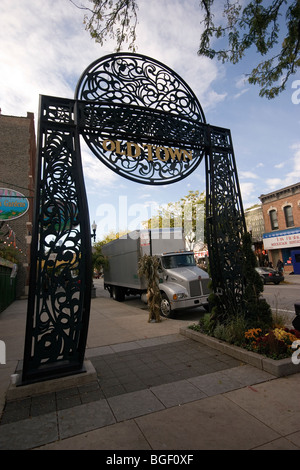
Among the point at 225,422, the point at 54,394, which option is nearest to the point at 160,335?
the point at 54,394

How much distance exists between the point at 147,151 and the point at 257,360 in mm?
4138

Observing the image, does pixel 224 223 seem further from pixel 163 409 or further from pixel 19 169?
pixel 19 169

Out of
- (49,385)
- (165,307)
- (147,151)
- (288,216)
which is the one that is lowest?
(49,385)

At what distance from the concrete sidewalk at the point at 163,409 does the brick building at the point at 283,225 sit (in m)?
24.1

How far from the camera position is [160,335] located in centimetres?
671

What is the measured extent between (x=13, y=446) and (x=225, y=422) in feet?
7.08

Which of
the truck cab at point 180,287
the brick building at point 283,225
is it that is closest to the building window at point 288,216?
the brick building at point 283,225

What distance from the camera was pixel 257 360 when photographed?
414 centimetres

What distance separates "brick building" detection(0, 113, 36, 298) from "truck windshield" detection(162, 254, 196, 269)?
43.4 feet

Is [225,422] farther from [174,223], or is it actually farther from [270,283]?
[174,223]

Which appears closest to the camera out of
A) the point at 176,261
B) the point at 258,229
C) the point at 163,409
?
the point at 163,409

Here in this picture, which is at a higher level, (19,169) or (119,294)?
(19,169)

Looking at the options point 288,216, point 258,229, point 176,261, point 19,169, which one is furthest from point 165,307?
point 258,229

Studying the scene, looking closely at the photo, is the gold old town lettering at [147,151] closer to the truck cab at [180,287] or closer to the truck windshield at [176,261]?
the truck cab at [180,287]
